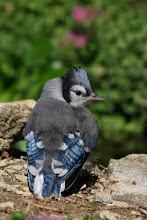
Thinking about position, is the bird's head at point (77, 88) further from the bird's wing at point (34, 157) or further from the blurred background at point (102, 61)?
the blurred background at point (102, 61)

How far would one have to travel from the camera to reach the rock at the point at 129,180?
18.0 ft

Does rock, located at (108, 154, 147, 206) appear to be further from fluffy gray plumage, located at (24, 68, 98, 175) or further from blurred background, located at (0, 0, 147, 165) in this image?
blurred background, located at (0, 0, 147, 165)

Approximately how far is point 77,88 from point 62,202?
0.95m

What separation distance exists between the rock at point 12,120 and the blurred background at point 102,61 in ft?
8.04

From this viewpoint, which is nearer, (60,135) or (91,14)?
(60,135)

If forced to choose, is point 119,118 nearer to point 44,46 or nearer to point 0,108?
point 44,46

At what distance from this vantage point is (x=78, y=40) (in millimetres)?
9852

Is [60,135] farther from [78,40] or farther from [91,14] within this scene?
[91,14]

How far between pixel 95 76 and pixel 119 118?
0.56 metres

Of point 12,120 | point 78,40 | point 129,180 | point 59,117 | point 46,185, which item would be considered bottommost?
point 46,185

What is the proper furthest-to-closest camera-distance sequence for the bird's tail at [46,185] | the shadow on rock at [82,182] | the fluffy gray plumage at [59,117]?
the shadow on rock at [82,182] → the fluffy gray plumage at [59,117] → the bird's tail at [46,185]

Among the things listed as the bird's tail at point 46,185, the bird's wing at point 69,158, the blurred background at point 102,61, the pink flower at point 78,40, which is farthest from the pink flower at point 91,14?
the bird's tail at point 46,185

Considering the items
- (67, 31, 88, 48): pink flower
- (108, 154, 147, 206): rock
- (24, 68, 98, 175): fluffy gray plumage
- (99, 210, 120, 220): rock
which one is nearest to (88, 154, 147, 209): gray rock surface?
(108, 154, 147, 206): rock

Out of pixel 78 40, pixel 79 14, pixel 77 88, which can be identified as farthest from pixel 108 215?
pixel 79 14
